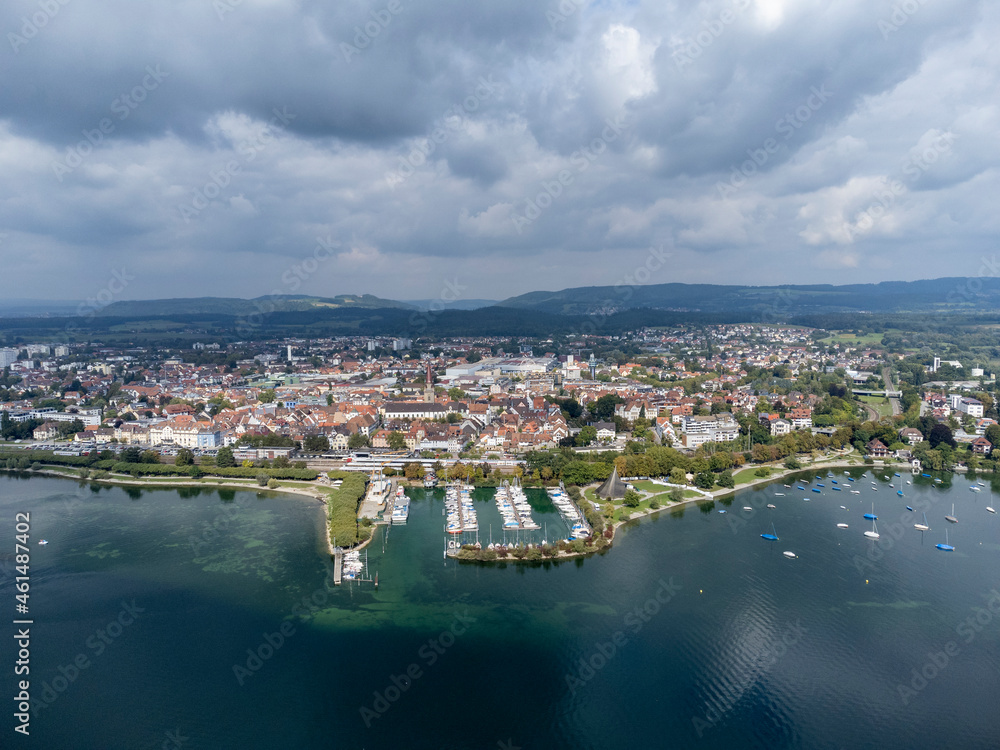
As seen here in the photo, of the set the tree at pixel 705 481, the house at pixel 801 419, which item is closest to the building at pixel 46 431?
the tree at pixel 705 481

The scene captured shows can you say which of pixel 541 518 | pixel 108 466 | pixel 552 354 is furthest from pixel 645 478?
pixel 552 354

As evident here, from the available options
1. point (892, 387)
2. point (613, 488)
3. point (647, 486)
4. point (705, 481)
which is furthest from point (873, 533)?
point (892, 387)

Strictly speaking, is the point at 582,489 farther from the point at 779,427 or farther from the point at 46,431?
the point at 46,431

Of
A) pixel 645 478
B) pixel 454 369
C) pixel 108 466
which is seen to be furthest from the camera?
pixel 454 369

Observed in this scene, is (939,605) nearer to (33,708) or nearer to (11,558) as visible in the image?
(33,708)

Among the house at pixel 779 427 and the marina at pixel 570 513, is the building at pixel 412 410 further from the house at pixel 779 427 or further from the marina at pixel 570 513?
the house at pixel 779 427

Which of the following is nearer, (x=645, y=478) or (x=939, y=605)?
(x=939, y=605)
